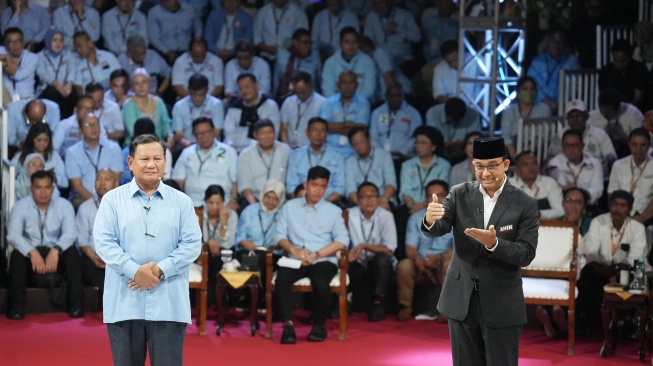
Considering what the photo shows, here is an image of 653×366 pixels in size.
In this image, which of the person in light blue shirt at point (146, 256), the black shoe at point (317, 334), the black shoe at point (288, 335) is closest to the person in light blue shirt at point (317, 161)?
the black shoe at point (317, 334)

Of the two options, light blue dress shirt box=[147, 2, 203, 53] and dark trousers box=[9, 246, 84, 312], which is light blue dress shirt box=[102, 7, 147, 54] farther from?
dark trousers box=[9, 246, 84, 312]

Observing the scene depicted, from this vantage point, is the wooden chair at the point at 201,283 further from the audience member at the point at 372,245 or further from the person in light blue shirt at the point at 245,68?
the person in light blue shirt at the point at 245,68

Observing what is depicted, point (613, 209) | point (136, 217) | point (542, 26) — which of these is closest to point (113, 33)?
point (542, 26)

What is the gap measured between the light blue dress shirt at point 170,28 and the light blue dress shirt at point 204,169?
2.11m

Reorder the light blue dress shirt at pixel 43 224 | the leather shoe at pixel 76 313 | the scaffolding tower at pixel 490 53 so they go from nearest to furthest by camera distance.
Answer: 1. the leather shoe at pixel 76 313
2. the light blue dress shirt at pixel 43 224
3. the scaffolding tower at pixel 490 53

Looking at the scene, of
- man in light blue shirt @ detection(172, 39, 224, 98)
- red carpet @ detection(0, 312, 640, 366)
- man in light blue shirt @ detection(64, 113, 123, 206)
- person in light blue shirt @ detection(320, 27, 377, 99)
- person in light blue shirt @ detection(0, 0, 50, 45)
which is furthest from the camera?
person in light blue shirt @ detection(0, 0, 50, 45)

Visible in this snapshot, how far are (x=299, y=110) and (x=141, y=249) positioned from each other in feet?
19.1

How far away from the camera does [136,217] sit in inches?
170

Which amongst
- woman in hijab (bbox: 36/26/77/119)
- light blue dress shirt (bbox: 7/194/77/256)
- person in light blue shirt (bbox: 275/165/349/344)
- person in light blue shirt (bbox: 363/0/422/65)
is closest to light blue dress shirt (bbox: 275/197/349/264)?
person in light blue shirt (bbox: 275/165/349/344)

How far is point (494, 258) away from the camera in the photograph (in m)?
4.45

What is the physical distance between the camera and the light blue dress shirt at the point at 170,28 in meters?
10.9

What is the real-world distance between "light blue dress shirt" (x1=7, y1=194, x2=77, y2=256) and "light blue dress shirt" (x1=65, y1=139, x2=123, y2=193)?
0.80 meters

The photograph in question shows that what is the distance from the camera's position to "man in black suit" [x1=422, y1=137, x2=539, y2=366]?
4.45m

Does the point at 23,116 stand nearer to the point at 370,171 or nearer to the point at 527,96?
the point at 370,171
